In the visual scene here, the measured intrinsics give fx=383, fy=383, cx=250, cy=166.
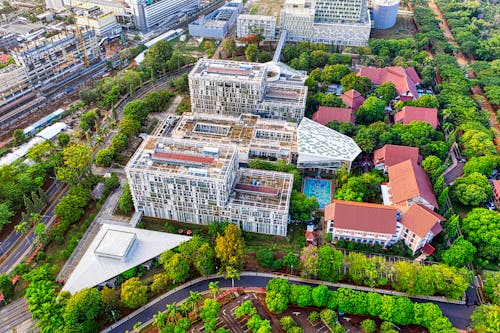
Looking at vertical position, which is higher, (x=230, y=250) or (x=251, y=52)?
(x=251, y=52)

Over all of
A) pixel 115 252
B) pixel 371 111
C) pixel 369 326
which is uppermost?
pixel 371 111

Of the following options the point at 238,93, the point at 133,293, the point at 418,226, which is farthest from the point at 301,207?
the point at 238,93

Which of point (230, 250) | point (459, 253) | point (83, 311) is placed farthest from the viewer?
point (459, 253)

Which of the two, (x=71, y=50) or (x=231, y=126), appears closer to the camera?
(x=231, y=126)

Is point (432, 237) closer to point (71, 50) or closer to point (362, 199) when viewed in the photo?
point (362, 199)

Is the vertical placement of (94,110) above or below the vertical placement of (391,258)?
above

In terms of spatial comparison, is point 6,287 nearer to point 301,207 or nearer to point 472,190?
point 301,207

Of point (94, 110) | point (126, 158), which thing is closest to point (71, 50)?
point (94, 110)
